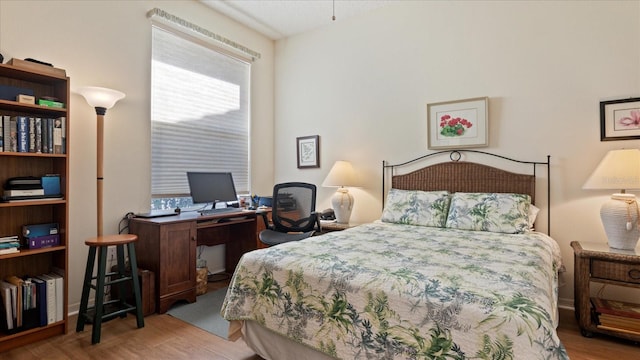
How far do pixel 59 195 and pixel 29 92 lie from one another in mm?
715

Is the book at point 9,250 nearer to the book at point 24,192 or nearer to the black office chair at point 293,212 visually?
the book at point 24,192

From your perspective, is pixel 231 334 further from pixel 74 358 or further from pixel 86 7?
pixel 86 7

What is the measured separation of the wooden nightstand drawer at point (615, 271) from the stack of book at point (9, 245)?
3.79m

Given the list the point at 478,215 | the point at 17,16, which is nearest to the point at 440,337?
the point at 478,215

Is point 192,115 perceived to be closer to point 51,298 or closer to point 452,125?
point 51,298

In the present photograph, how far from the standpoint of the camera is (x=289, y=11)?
150 inches

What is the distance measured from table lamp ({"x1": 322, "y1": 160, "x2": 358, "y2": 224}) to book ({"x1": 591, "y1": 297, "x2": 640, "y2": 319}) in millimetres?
2164

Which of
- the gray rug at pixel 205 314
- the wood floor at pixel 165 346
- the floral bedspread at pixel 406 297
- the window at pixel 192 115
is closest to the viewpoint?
the floral bedspread at pixel 406 297

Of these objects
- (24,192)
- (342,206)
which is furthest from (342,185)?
(24,192)

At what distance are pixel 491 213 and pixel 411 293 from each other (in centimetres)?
Result: 170

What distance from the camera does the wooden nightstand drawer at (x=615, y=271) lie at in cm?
219

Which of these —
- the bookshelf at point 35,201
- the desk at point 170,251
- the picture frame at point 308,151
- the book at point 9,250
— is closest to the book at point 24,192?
the bookshelf at point 35,201

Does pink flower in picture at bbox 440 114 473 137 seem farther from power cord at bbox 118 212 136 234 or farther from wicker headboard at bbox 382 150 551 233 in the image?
power cord at bbox 118 212 136 234

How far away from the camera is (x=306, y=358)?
68.2 inches
